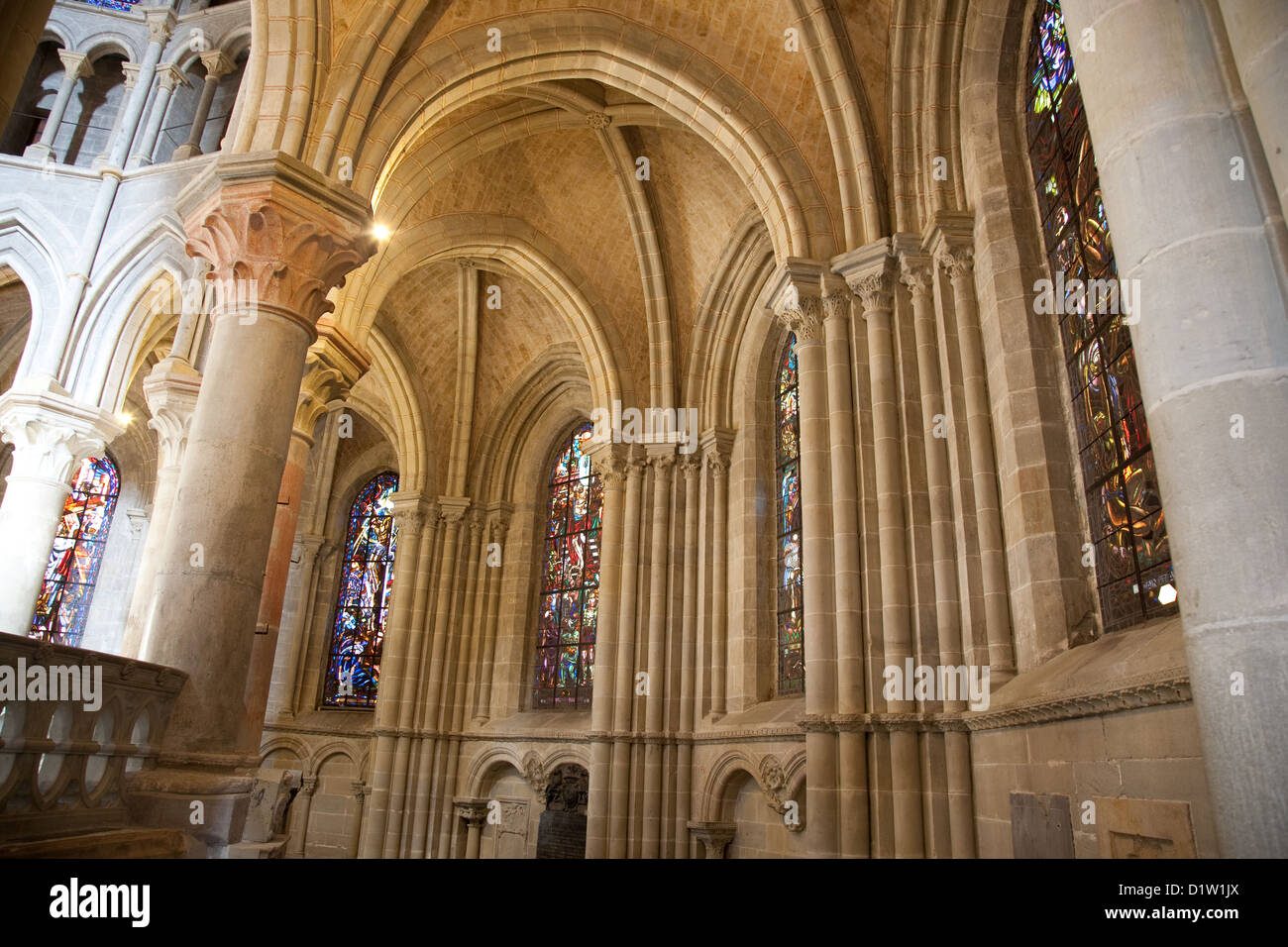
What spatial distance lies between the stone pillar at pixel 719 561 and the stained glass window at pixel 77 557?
11752 mm

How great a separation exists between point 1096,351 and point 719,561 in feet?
20.6

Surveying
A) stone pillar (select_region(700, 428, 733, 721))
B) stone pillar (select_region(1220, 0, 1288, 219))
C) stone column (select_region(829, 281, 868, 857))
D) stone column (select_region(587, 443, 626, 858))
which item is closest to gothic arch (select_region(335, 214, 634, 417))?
stone column (select_region(587, 443, 626, 858))

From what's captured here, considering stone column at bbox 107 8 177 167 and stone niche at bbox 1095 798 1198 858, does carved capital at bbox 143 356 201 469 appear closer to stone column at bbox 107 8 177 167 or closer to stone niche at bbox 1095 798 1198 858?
stone column at bbox 107 8 177 167

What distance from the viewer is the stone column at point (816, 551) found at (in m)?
7.08

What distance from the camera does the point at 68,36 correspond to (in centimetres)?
1262

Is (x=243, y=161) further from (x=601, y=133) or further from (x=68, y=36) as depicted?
(x=68, y=36)

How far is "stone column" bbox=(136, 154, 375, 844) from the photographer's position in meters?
5.61

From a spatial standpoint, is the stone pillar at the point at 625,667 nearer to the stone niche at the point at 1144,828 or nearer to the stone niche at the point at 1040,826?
the stone niche at the point at 1040,826

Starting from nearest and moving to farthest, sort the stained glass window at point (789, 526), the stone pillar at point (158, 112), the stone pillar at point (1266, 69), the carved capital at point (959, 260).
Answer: the stone pillar at point (1266, 69)
the carved capital at point (959, 260)
the stained glass window at point (789, 526)
the stone pillar at point (158, 112)

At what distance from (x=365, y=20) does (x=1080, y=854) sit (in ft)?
27.4

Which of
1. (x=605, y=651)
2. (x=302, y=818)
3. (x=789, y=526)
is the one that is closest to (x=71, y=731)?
(x=605, y=651)

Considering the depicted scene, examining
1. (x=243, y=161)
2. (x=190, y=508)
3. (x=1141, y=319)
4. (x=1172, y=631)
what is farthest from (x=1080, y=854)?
(x=243, y=161)

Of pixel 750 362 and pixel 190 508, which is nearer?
pixel 190 508

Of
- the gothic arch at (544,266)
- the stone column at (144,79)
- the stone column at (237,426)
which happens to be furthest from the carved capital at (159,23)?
the stone column at (237,426)
